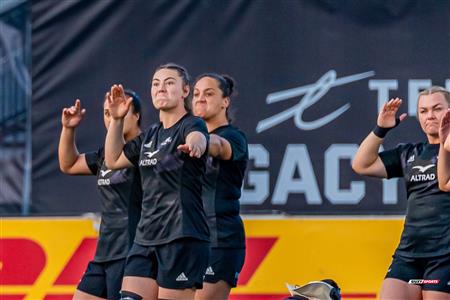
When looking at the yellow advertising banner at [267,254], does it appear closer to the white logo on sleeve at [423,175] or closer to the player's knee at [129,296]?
the white logo on sleeve at [423,175]

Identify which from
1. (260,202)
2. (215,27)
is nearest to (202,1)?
(215,27)

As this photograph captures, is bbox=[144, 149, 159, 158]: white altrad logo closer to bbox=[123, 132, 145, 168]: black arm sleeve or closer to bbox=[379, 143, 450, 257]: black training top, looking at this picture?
bbox=[123, 132, 145, 168]: black arm sleeve

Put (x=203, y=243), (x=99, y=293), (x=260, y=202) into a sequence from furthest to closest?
1. (x=260, y=202)
2. (x=99, y=293)
3. (x=203, y=243)

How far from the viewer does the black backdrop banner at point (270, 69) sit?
9.49 meters

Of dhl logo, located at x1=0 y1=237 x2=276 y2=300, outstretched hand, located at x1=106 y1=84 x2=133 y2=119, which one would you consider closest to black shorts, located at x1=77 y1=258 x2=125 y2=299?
outstretched hand, located at x1=106 y1=84 x2=133 y2=119

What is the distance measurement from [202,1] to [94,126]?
132 cm

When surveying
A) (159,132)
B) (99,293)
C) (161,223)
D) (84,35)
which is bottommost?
(99,293)

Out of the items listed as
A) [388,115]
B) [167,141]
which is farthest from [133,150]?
[388,115]

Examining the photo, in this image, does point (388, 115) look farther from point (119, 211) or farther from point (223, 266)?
point (119, 211)

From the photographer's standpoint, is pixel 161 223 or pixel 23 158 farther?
pixel 23 158

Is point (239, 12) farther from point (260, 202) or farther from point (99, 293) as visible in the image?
point (99, 293)

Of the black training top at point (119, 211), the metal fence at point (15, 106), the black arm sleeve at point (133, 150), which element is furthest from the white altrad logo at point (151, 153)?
the metal fence at point (15, 106)

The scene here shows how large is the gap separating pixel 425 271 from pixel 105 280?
2051 millimetres

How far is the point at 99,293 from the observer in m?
7.76
